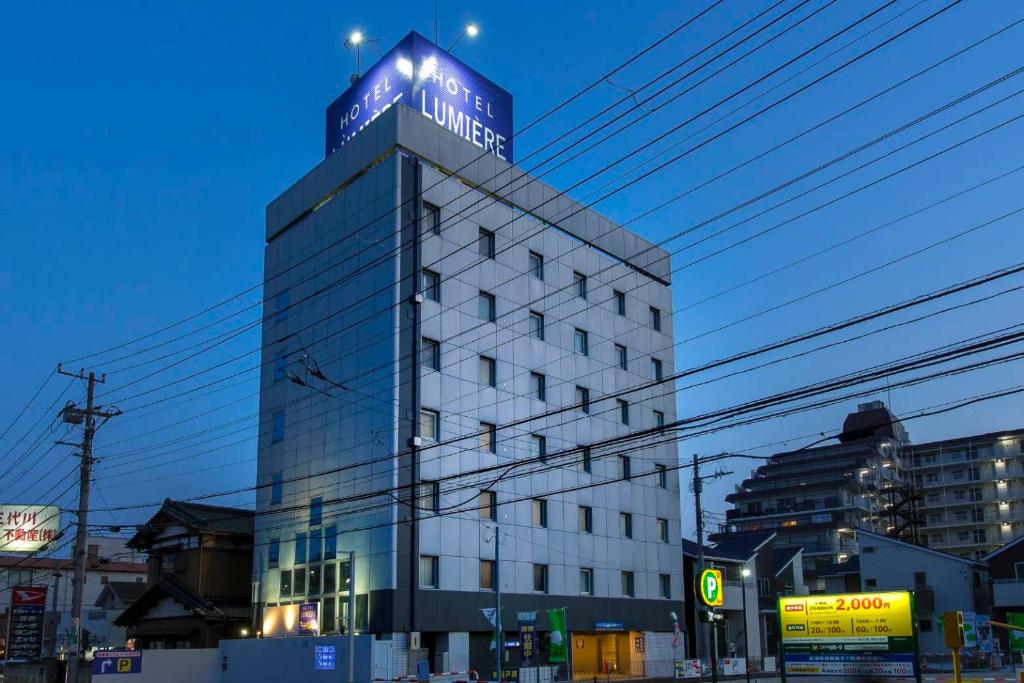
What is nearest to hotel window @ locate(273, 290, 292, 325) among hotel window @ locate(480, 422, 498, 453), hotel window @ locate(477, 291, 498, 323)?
hotel window @ locate(477, 291, 498, 323)

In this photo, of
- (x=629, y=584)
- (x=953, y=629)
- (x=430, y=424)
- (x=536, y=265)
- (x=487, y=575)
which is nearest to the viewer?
(x=953, y=629)

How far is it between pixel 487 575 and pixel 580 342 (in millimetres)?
15455

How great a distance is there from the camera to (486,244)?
167 feet

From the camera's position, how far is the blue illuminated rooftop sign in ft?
170

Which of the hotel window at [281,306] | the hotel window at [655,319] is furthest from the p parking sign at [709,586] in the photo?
the hotel window at [655,319]

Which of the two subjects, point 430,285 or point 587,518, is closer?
point 430,285

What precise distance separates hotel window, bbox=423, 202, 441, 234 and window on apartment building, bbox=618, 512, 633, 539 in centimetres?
2041

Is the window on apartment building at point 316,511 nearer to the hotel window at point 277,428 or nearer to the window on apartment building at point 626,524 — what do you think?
the hotel window at point 277,428

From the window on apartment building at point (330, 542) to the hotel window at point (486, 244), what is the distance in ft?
51.7

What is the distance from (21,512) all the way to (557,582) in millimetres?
34361

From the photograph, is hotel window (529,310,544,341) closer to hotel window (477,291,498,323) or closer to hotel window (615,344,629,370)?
hotel window (477,291,498,323)

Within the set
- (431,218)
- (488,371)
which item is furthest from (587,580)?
(431,218)

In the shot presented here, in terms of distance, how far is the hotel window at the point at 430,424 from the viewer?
45.6m

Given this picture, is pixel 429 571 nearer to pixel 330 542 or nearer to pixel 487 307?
pixel 330 542
